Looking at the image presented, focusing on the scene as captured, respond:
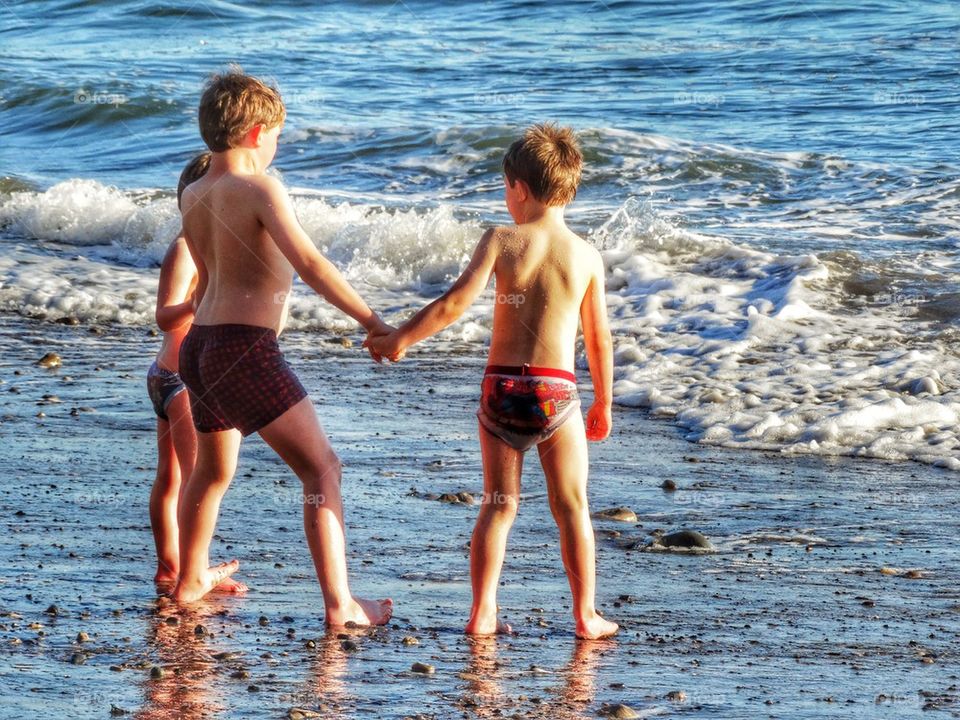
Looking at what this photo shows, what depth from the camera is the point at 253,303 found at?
3768mm

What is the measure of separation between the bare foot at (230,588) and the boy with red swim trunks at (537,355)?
0.81 m

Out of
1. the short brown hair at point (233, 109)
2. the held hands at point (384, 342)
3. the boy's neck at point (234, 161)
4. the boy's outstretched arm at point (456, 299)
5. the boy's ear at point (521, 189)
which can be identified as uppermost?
the short brown hair at point (233, 109)

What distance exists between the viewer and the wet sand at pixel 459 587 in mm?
3375

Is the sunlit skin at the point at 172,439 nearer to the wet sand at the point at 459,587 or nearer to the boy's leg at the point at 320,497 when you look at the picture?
the wet sand at the point at 459,587

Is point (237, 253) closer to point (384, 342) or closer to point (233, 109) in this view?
point (233, 109)

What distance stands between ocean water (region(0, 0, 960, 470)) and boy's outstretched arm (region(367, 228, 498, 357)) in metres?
3.01

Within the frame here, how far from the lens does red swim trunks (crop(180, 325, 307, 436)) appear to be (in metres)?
3.74

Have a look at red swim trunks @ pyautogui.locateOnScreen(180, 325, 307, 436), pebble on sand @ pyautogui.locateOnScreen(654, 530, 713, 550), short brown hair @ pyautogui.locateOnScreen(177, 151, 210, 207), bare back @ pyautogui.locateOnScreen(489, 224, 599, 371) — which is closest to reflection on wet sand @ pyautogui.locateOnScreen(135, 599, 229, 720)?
red swim trunks @ pyautogui.locateOnScreen(180, 325, 307, 436)

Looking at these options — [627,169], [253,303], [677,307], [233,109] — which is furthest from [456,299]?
[627,169]

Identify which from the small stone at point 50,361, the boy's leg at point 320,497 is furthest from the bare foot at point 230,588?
the small stone at point 50,361

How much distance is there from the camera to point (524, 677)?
11.6 ft

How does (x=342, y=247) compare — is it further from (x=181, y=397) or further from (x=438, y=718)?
(x=438, y=718)

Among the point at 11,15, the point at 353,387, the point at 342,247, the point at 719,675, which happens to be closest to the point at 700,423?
the point at 353,387

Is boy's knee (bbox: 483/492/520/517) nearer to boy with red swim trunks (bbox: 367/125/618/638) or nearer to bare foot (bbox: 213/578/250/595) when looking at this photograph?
boy with red swim trunks (bbox: 367/125/618/638)
